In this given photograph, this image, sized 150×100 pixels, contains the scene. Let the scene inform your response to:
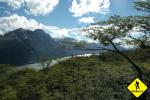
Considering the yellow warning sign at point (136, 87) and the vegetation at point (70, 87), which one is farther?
the vegetation at point (70, 87)

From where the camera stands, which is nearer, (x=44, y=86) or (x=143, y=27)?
(x=143, y=27)

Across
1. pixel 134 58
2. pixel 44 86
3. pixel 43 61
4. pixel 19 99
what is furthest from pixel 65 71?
pixel 134 58

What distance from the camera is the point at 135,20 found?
65.9 ft

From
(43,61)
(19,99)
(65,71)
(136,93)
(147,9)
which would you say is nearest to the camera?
(136,93)

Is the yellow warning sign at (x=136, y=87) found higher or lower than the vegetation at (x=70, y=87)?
higher

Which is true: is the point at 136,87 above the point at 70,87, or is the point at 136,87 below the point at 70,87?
above

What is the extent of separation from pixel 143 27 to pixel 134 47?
141 cm

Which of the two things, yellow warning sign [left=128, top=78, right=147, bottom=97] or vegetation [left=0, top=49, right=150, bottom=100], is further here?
vegetation [left=0, top=49, right=150, bottom=100]

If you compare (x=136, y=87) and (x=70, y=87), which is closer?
(x=136, y=87)

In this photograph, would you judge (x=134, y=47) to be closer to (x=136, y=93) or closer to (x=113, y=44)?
(x=113, y=44)

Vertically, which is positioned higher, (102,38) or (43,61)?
(102,38)

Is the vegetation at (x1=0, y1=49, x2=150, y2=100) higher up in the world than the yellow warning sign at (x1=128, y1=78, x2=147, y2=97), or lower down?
lower down

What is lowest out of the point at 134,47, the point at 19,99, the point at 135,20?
the point at 19,99

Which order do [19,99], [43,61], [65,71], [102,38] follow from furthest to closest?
[43,61] < [19,99] < [65,71] < [102,38]
